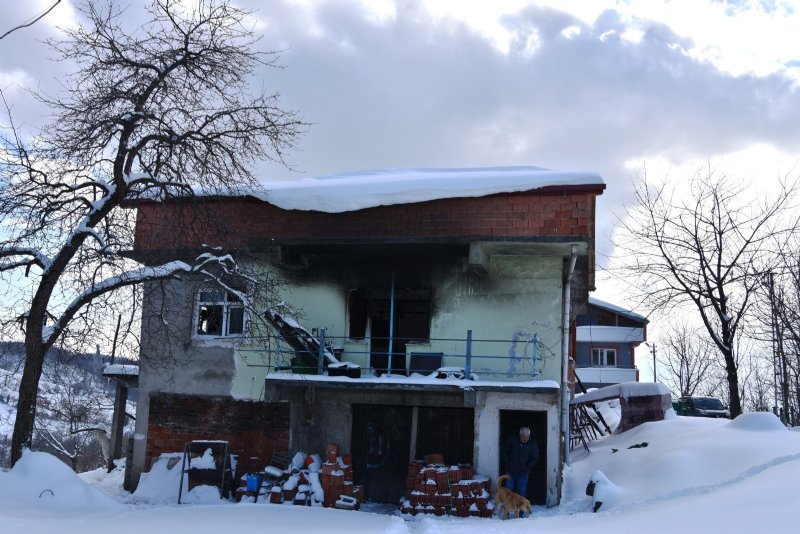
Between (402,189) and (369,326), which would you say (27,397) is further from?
(402,189)

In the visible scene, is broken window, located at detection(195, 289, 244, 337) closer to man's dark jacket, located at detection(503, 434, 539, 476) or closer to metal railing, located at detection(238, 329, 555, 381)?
metal railing, located at detection(238, 329, 555, 381)

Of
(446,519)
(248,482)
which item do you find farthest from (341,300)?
(446,519)

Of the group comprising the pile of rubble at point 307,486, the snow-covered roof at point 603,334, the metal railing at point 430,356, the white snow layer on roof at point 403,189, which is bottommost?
the pile of rubble at point 307,486

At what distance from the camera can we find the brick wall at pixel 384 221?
47.5ft

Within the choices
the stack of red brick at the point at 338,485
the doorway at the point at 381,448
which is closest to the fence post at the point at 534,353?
the doorway at the point at 381,448

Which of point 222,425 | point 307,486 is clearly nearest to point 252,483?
point 307,486

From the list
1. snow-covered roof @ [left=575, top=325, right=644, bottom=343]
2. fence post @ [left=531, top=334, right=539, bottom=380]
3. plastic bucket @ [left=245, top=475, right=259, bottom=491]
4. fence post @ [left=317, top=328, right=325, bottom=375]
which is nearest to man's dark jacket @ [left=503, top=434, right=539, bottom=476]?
fence post @ [left=531, top=334, right=539, bottom=380]

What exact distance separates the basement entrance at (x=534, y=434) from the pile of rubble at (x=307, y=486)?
3.45m

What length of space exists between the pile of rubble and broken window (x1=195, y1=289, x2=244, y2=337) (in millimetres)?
3538

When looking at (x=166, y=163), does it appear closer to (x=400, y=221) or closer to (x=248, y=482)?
(x=400, y=221)

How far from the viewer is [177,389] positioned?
16062 mm

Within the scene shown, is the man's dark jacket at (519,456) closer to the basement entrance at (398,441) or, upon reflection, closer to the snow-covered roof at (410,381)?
the snow-covered roof at (410,381)

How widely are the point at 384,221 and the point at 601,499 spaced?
7.12 m

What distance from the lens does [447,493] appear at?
545 inches
